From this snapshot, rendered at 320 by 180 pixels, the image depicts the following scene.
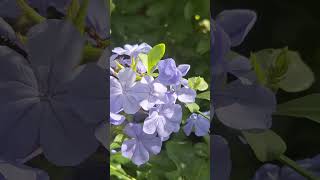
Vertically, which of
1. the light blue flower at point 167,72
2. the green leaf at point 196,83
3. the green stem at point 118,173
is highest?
the light blue flower at point 167,72

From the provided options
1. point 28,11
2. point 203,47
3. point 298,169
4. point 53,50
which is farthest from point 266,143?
point 28,11

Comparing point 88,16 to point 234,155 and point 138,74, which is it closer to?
point 138,74

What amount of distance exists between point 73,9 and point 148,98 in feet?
1.04

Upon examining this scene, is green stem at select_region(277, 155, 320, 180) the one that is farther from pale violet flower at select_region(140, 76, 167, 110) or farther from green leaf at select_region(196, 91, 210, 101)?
pale violet flower at select_region(140, 76, 167, 110)

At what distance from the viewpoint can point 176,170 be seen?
1.41 meters

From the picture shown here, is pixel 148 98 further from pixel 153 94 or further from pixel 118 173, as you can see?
pixel 118 173

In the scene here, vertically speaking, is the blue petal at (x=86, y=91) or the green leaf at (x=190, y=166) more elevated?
the blue petal at (x=86, y=91)

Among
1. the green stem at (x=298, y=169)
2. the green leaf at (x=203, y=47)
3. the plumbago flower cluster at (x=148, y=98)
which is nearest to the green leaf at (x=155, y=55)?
the plumbago flower cluster at (x=148, y=98)

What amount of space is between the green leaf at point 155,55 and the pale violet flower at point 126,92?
6cm

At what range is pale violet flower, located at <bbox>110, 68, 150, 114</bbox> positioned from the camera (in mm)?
1342

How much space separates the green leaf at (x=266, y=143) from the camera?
1.41m

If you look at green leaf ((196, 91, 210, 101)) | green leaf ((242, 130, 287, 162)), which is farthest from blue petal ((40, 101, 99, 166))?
green leaf ((242, 130, 287, 162))

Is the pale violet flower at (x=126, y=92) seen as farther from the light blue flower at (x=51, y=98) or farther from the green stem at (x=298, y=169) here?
the green stem at (x=298, y=169)

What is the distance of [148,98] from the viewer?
53.4 inches
